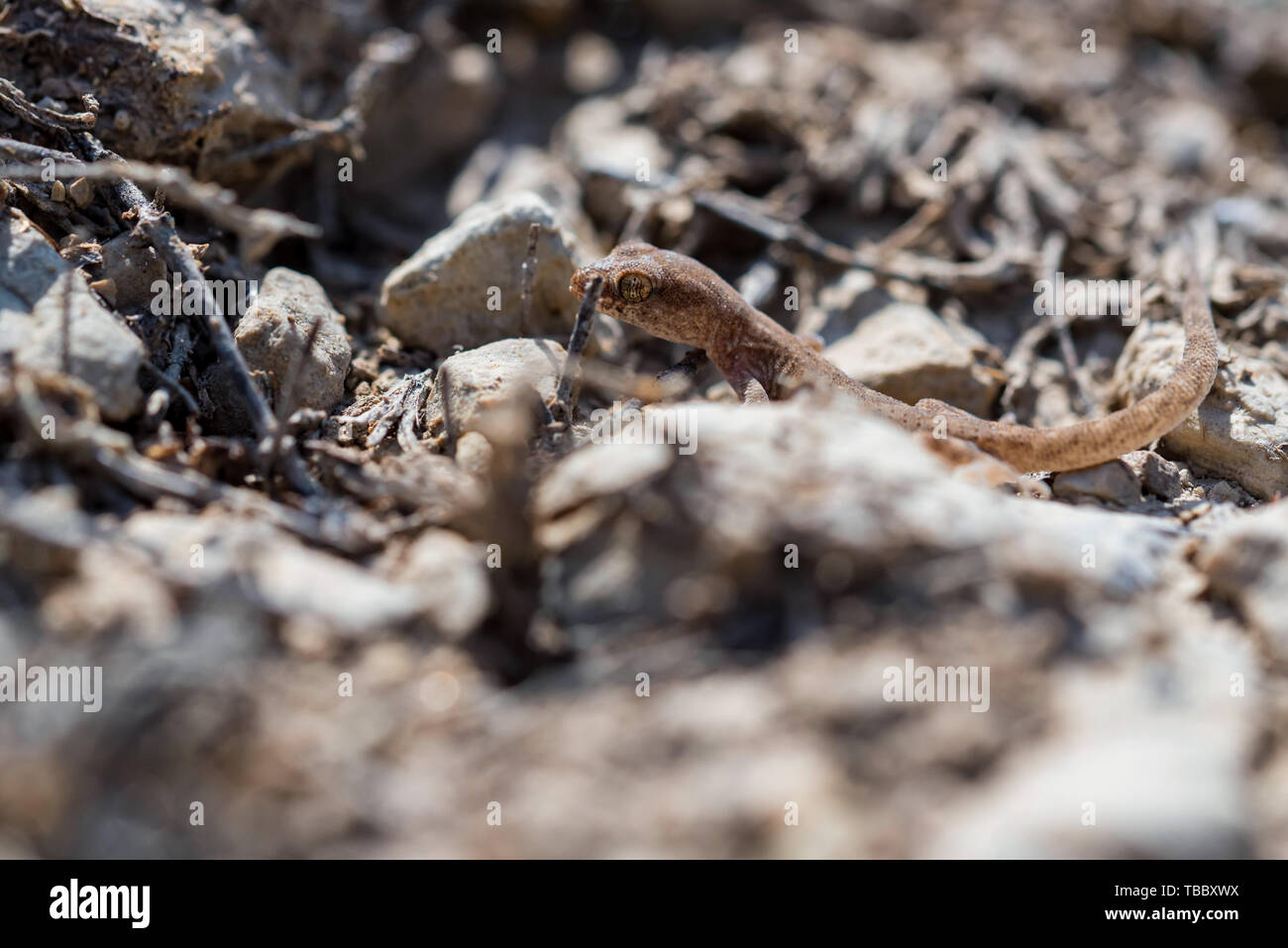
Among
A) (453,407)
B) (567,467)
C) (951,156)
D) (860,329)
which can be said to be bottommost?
(567,467)

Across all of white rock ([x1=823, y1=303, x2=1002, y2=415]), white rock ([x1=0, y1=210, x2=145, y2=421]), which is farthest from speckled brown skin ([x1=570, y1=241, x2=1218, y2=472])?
white rock ([x1=0, y1=210, x2=145, y2=421])

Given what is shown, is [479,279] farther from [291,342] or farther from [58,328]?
[58,328]

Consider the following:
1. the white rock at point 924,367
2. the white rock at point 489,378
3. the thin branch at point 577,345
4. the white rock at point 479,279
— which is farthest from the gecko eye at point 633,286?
the white rock at point 924,367

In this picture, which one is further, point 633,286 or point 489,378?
point 633,286

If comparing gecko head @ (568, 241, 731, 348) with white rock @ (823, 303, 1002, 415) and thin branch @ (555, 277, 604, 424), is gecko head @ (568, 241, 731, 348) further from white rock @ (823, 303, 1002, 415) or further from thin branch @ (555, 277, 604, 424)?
thin branch @ (555, 277, 604, 424)

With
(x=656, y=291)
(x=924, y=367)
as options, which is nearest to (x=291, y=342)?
(x=656, y=291)

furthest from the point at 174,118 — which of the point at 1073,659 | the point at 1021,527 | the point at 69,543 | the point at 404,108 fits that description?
the point at 1073,659

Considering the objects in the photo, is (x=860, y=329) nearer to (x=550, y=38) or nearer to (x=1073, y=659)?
(x=1073, y=659)
